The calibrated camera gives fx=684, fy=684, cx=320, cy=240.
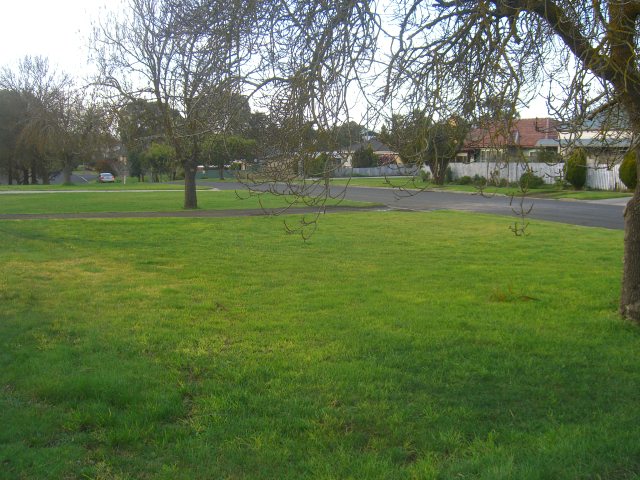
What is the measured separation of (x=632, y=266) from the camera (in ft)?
26.0

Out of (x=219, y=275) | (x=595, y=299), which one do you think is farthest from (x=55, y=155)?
(x=595, y=299)

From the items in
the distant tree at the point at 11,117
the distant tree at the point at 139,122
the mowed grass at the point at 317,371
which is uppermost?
the distant tree at the point at 11,117

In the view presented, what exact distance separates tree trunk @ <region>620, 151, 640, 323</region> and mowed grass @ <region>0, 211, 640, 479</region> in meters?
0.23

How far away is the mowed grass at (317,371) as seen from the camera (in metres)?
4.38

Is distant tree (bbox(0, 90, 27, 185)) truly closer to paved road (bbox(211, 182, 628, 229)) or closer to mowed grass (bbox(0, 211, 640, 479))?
paved road (bbox(211, 182, 628, 229))

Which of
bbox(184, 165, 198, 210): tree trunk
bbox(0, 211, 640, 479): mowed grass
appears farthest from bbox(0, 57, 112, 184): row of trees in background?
bbox(0, 211, 640, 479): mowed grass

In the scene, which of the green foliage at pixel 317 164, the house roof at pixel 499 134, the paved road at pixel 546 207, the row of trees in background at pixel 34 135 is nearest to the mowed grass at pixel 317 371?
the green foliage at pixel 317 164

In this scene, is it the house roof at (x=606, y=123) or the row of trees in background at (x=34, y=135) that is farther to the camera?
the row of trees in background at (x=34, y=135)

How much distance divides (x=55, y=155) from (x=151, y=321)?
61309 mm

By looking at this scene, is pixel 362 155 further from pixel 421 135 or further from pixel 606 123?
pixel 606 123

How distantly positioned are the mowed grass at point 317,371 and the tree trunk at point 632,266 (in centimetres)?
23

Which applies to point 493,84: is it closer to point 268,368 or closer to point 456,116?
point 456,116

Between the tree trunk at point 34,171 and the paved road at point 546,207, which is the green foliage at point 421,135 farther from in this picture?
the tree trunk at point 34,171

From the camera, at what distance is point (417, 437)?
4695mm
